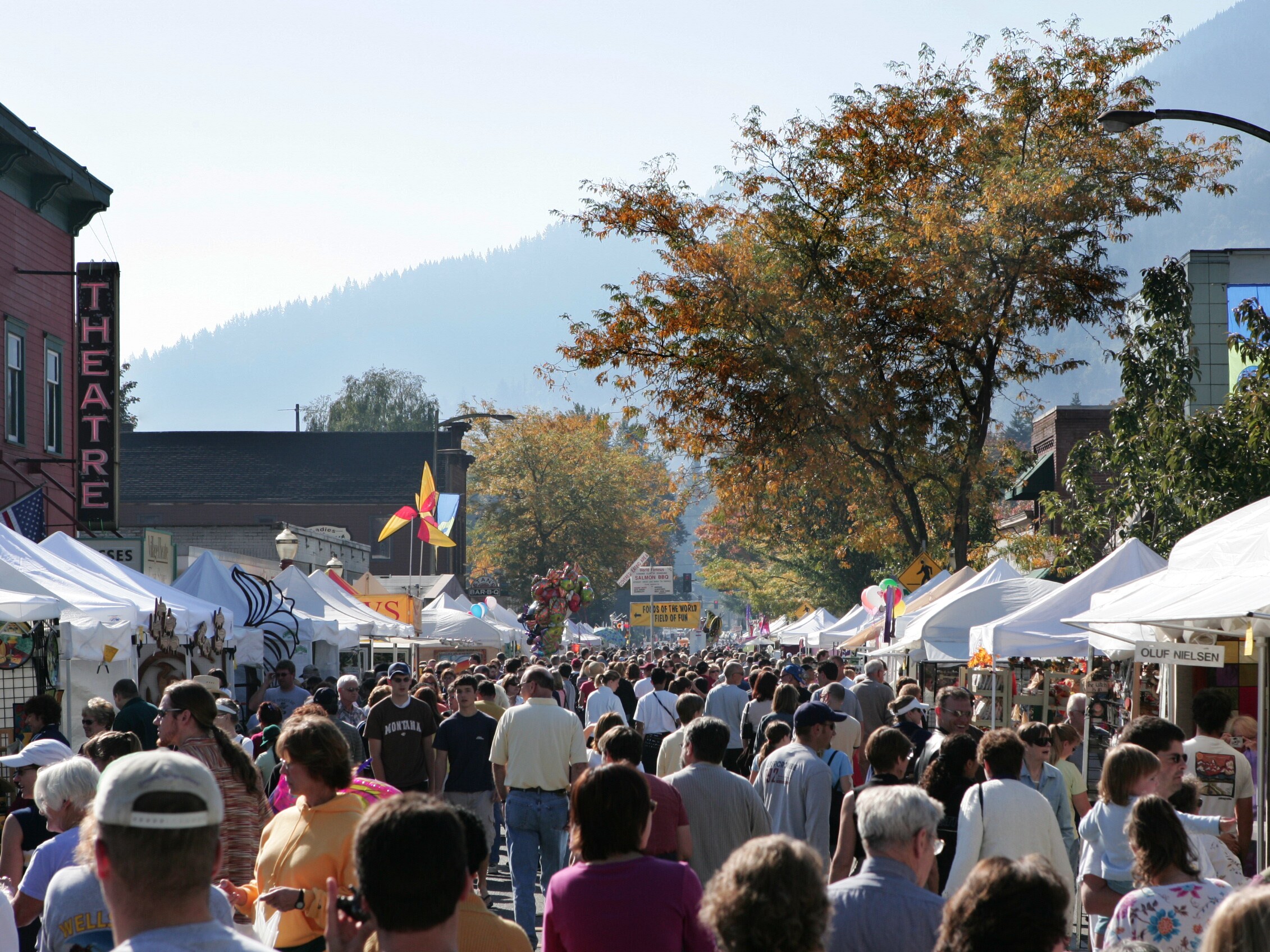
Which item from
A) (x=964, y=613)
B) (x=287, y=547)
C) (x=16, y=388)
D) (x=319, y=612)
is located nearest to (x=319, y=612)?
(x=319, y=612)

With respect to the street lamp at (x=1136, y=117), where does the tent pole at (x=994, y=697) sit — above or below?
below

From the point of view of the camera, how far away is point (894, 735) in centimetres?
797

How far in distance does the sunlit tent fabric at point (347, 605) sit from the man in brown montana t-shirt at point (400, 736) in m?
12.1


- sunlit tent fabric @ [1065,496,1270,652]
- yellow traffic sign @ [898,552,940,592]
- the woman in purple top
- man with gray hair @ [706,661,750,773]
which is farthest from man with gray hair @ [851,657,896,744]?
the woman in purple top

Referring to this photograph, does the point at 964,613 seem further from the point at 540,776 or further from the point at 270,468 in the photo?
the point at 270,468

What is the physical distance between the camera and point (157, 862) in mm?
2918

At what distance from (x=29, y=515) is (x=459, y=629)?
1230 cm

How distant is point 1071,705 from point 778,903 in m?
9.38

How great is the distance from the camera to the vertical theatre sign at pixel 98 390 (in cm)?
2344

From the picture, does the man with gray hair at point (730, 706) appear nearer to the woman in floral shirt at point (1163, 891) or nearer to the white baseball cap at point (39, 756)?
the white baseball cap at point (39, 756)

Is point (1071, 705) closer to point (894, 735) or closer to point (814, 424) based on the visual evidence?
point (894, 735)

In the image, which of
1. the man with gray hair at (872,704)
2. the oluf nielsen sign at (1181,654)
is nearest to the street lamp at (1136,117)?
the oluf nielsen sign at (1181,654)

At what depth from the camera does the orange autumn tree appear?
23.7 meters

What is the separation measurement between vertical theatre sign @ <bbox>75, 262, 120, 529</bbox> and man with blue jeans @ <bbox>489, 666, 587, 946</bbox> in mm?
14696
